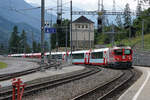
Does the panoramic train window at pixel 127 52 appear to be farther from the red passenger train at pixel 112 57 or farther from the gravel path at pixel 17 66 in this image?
the gravel path at pixel 17 66

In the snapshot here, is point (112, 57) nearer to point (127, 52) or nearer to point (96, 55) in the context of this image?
point (127, 52)

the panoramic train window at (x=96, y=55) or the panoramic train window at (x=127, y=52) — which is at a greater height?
the panoramic train window at (x=127, y=52)

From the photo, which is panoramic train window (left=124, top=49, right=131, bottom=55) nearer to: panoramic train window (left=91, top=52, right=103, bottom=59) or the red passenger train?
the red passenger train

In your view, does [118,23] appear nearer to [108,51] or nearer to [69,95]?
[108,51]

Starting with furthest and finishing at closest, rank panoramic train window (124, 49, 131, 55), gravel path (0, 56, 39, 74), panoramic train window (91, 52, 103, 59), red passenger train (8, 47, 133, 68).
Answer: panoramic train window (91, 52, 103, 59) → panoramic train window (124, 49, 131, 55) → red passenger train (8, 47, 133, 68) → gravel path (0, 56, 39, 74)

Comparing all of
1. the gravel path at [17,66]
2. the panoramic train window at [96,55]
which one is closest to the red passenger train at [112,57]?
the panoramic train window at [96,55]

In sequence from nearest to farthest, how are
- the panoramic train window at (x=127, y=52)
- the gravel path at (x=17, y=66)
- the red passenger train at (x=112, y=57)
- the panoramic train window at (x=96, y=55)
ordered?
the gravel path at (x=17, y=66) < the red passenger train at (x=112, y=57) < the panoramic train window at (x=127, y=52) < the panoramic train window at (x=96, y=55)

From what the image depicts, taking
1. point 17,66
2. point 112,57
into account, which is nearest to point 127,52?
point 112,57

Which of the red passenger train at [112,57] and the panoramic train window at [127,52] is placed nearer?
the red passenger train at [112,57]

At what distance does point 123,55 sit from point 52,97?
20.2 meters

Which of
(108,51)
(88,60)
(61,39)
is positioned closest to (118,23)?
(61,39)

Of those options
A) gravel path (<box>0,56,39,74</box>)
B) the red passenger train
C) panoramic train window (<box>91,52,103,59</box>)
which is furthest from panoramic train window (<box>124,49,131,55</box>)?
gravel path (<box>0,56,39,74</box>)

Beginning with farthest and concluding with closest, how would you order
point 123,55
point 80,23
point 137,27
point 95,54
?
1. point 80,23
2. point 137,27
3. point 95,54
4. point 123,55

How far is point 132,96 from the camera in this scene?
42.0 ft
